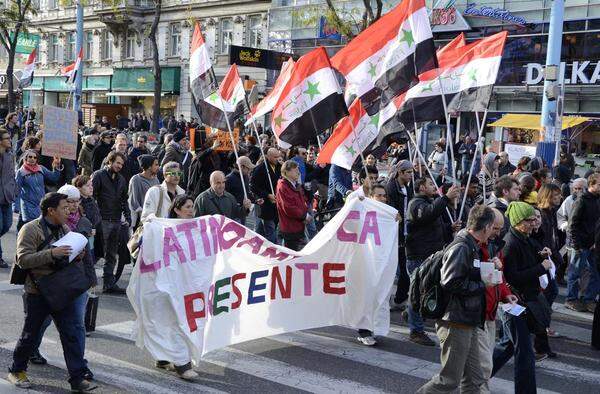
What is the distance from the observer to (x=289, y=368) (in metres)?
6.66

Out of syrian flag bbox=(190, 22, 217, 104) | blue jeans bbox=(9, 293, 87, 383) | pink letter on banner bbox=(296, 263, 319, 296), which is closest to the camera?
blue jeans bbox=(9, 293, 87, 383)

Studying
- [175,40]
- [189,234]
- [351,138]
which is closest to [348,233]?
[189,234]

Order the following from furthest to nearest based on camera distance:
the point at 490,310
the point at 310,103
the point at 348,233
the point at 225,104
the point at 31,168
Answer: the point at 225,104
the point at 31,168
the point at 310,103
the point at 348,233
the point at 490,310

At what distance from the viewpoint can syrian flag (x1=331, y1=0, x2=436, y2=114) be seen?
29.5 ft

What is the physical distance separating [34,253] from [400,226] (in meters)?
4.74

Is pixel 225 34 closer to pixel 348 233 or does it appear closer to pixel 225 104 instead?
pixel 225 104

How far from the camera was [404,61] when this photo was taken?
9000 mm

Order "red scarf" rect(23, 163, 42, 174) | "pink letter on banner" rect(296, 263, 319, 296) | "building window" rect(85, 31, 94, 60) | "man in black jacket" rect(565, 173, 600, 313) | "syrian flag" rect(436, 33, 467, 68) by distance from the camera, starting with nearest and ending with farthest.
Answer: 1. "pink letter on banner" rect(296, 263, 319, 296)
2. "man in black jacket" rect(565, 173, 600, 313)
3. "syrian flag" rect(436, 33, 467, 68)
4. "red scarf" rect(23, 163, 42, 174)
5. "building window" rect(85, 31, 94, 60)

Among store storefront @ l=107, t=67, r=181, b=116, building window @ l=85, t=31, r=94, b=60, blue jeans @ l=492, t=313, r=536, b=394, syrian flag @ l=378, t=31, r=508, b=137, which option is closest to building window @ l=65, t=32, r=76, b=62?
building window @ l=85, t=31, r=94, b=60

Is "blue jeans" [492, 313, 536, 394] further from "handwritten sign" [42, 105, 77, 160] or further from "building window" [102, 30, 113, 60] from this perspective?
"building window" [102, 30, 113, 60]

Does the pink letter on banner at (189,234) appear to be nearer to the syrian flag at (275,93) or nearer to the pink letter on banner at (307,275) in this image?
the pink letter on banner at (307,275)

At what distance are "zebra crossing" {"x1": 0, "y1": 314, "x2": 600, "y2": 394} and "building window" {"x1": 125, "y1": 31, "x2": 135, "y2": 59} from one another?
42.5m

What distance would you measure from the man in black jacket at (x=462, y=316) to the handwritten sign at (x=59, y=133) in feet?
24.1

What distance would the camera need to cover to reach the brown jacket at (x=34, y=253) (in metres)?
5.48
